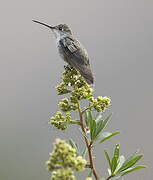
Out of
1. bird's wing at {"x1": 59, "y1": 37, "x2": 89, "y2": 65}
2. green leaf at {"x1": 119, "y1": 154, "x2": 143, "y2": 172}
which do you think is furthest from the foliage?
bird's wing at {"x1": 59, "y1": 37, "x2": 89, "y2": 65}

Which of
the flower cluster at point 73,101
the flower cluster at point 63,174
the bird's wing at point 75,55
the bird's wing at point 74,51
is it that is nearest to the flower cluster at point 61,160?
the flower cluster at point 63,174

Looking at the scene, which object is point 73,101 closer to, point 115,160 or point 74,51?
point 115,160

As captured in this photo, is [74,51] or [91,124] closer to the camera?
[91,124]

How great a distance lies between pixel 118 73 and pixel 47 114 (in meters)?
15.2

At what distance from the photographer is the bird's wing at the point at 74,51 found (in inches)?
255

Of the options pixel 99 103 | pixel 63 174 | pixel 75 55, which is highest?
pixel 75 55

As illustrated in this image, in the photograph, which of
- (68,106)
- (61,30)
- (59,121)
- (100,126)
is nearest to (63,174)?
(59,121)

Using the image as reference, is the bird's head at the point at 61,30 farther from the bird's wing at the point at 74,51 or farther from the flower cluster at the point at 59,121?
the flower cluster at the point at 59,121

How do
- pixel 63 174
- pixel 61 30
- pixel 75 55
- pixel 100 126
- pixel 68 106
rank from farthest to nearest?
pixel 61 30
pixel 75 55
pixel 100 126
pixel 68 106
pixel 63 174

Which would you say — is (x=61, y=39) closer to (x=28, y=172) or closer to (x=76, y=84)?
(x=76, y=84)

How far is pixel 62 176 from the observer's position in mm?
2973

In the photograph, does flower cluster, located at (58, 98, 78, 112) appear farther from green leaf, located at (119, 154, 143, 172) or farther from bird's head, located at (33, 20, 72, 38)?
bird's head, located at (33, 20, 72, 38)

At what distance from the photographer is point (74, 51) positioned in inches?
266

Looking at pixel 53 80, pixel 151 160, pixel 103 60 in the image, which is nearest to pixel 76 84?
pixel 151 160
